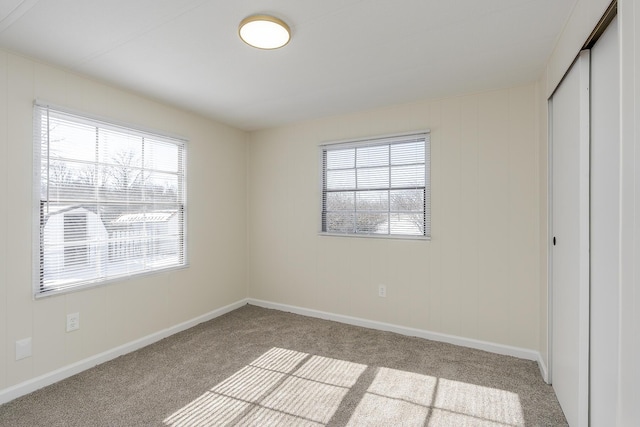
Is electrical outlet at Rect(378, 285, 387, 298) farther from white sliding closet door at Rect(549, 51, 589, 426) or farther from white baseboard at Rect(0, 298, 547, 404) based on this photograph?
white sliding closet door at Rect(549, 51, 589, 426)

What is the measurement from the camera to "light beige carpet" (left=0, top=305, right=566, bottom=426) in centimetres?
195

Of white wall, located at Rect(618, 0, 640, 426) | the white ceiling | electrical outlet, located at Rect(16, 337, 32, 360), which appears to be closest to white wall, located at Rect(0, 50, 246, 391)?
electrical outlet, located at Rect(16, 337, 32, 360)

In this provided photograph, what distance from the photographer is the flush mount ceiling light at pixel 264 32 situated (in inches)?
70.2

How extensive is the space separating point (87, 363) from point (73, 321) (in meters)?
0.38

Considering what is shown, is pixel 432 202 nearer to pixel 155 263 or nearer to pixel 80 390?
pixel 155 263

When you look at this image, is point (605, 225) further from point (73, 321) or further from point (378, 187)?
point (73, 321)

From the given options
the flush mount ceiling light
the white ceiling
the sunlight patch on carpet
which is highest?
the white ceiling

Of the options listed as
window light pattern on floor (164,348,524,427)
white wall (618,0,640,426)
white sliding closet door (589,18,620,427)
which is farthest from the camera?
window light pattern on floor (164,348,524,427)

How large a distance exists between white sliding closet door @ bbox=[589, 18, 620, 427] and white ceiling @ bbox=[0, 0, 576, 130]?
0.55m

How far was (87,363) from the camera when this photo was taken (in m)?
2.55

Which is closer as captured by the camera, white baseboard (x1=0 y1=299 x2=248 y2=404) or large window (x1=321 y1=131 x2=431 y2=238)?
white baseboard (x1=0 y1=299 x2=248 y2=404)

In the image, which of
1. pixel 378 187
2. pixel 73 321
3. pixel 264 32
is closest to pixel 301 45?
pixel 264 32

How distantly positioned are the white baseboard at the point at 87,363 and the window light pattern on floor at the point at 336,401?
113 cm

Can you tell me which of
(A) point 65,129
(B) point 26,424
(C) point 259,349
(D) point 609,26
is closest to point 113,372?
(B) point 26,424
